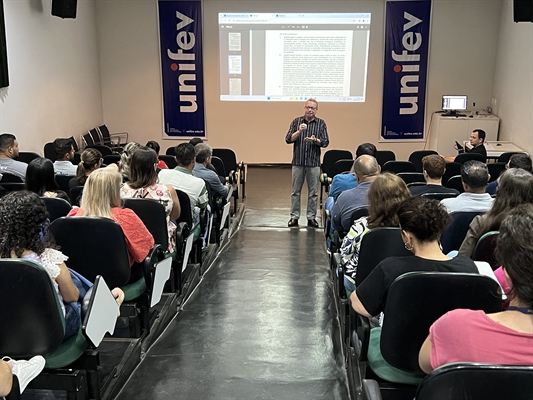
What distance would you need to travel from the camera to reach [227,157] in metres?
6.77

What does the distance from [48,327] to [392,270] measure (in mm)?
1390

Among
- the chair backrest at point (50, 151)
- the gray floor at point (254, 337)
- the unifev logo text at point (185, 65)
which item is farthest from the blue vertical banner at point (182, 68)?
the gray floor at point (254, 337)

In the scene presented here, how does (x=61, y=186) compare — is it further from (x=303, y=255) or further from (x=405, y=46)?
(x=405, y=46)

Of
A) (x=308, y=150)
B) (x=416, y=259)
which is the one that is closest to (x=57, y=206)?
(x=416, y=259)

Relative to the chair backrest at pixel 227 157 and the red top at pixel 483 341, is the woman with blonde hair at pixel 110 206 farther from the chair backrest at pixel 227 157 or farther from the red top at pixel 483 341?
the chair backrest at pixel 227 157

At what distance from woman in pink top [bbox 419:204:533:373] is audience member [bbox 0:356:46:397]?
1450 millimetres

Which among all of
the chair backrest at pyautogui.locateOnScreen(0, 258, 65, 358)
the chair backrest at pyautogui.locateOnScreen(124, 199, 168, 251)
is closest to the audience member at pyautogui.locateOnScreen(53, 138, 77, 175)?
the chair backrest at pyautogui.locateOnScreen(124, 199, 168, 251)

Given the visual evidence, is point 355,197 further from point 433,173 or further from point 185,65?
point 185,65

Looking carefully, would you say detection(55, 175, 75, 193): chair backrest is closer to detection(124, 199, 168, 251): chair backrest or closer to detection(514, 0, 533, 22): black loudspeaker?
detection(124, 199, 168, 251): chair backrest

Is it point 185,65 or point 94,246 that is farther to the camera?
point 185,65

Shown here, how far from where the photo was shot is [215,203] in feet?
16.6

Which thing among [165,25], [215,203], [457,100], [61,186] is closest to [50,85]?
[165,25]

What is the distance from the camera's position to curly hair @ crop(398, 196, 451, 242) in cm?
206

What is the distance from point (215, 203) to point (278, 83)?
4934 millimetres
